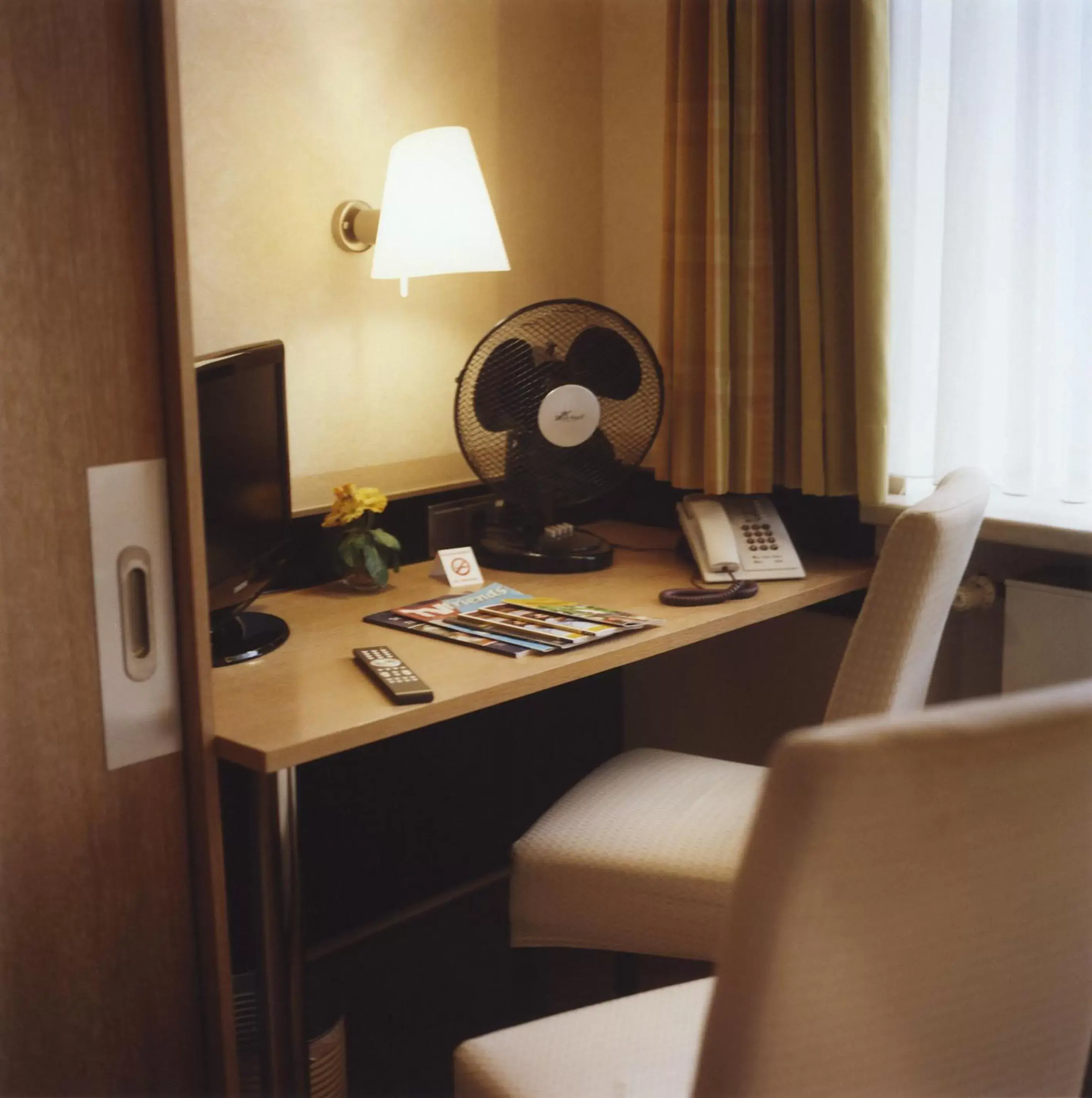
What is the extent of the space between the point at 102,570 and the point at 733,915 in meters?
0.77

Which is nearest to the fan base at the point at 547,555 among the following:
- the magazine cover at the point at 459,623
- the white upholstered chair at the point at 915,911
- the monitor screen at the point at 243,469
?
the magazine cover at the point at 459,623

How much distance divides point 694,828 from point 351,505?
30.0 inches

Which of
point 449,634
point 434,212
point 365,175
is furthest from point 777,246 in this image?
point 449,634

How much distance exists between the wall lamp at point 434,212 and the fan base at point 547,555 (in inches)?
18.9

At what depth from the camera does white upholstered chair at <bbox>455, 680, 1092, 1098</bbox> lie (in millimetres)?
843

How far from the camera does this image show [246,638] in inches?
69.4

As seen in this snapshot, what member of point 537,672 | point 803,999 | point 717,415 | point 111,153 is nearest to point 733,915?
point 803,999

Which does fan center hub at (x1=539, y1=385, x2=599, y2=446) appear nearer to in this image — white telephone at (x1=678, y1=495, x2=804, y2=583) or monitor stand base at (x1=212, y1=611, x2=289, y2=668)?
white telephone at (x1=678, y1=495, x2=804, y2=583)

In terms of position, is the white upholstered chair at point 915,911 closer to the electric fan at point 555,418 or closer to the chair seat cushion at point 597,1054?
the chair seat cushion at point 597,1054

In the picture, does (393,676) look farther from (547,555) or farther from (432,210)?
(432,210)

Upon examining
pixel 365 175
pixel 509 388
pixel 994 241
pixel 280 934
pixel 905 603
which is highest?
pixel 365 175

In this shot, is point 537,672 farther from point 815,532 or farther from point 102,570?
point 815,532

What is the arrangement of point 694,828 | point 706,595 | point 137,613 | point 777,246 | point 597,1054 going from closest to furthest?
point 597,1054 < point 137,613 < point 694,828 < point 706,595 < point 777,246

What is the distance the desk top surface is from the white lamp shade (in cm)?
53
